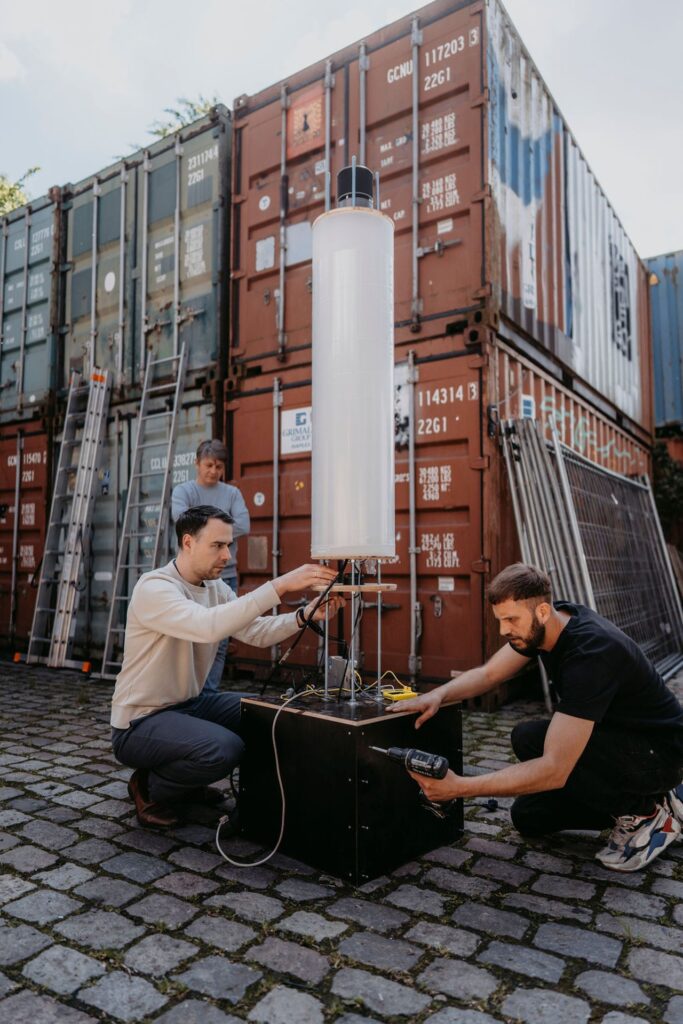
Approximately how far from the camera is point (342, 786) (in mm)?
2475

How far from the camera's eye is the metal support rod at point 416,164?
5.44 metres

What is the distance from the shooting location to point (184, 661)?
309 cm

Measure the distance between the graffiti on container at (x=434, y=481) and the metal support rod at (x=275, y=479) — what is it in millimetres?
1310

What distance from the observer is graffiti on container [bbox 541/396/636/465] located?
244 inches

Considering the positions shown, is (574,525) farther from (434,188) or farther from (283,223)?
(283,223)

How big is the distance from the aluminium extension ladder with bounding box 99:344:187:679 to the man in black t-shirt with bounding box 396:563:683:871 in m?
4.47

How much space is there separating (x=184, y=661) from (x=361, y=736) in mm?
991

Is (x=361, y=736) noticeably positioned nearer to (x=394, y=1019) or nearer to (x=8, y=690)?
(x=394, y=1019)

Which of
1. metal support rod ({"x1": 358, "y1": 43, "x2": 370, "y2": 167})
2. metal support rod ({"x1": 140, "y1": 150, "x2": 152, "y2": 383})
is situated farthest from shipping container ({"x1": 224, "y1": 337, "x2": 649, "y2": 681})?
metal support rod ({"x1": 140, "y1": 150, "x2": 152, "y2": 383})

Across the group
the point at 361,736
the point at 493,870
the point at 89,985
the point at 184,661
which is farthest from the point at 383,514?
the point at 89,985

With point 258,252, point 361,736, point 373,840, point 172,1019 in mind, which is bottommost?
point 172,1019

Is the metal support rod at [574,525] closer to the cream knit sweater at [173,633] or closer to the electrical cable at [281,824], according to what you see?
the cream knit sweater at [173,633]

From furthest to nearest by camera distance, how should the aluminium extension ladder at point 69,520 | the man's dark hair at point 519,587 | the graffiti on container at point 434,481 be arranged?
the aluminium extension ladder at point 69,520 → the graffiti on container at point 434,481 → the man's dark hair at point 519,587

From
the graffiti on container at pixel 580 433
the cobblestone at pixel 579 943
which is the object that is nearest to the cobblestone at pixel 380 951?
the cobblestone at pixel 579 943
